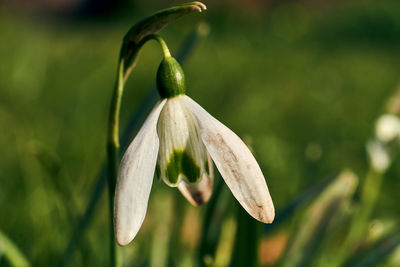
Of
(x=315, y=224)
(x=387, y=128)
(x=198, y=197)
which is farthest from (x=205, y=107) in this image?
(x=198, y=197)

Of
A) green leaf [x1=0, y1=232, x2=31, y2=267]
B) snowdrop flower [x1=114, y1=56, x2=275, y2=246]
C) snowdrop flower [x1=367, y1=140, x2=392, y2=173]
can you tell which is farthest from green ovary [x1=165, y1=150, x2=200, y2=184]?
snowdrop flower [x1=367, y1=140, x2=392, y2=173]

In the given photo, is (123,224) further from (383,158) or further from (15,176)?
(15,176)

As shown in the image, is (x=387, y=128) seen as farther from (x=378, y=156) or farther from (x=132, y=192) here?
(x=132, y=192)

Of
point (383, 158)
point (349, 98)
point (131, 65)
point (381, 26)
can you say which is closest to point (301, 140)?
point (349, 98)

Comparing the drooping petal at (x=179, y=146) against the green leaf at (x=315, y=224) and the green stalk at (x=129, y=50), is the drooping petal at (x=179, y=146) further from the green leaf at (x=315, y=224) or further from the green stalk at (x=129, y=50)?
the green leaf at (x=315, y=224)

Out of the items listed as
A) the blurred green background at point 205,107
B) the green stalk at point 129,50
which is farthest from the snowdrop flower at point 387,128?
the green stalk at point 129,50

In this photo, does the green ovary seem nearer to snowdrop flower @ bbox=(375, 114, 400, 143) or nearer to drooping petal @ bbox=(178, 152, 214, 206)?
drooping petal @ bbox=(178, 152, 214, 206)
